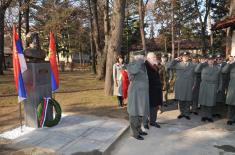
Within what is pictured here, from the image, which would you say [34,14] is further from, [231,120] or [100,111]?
[231,120]

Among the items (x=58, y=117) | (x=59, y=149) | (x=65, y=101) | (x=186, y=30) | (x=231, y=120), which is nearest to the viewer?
(x=59, y=149)

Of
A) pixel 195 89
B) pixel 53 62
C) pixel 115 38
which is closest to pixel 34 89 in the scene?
pixel 53 62

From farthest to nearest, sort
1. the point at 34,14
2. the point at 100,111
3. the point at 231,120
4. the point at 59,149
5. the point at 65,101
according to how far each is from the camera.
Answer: the point at 34,14, the point at 65,101, the point at 100,111, the point at 231,120, the point at 59,149

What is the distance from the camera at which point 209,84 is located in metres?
8.96

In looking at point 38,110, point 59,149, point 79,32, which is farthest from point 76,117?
point 79,32

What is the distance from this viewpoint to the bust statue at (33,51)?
7.63m

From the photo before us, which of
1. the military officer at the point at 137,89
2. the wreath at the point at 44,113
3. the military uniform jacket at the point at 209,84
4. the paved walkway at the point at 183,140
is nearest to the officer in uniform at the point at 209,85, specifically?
the military uniform jacket at the point at 209,84

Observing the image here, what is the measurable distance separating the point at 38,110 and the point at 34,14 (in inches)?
1118

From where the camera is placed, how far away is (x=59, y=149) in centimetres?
611

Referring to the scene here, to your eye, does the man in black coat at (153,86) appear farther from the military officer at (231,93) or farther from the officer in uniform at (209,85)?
the military officer at (231,93)

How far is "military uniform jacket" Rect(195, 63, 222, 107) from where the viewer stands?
8844 millimetres

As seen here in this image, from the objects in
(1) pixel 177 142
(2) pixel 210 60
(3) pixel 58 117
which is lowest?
(1) pixel 177 142

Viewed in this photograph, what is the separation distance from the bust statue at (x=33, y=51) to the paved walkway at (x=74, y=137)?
5.69 feet

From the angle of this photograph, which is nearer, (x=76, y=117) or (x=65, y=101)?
(x=76, y=117)
